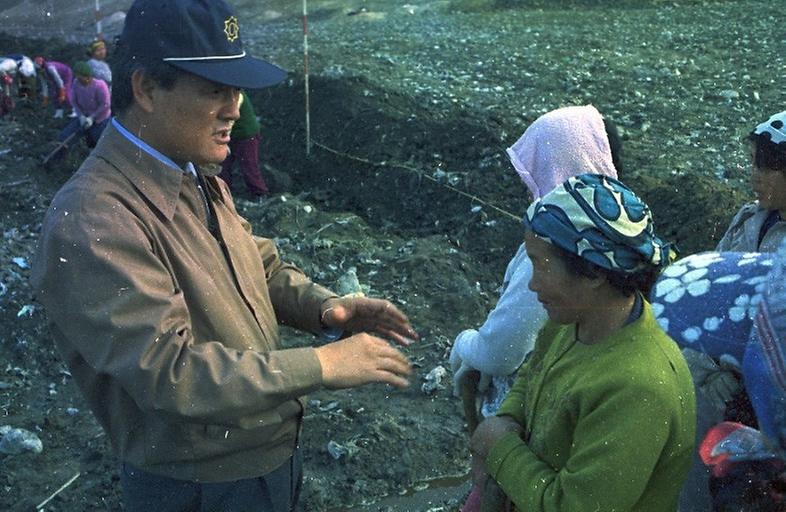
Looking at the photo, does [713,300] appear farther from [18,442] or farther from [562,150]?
[18,442]

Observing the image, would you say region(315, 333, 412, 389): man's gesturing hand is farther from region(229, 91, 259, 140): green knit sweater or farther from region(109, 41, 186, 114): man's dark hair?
region(229, 91, 259, 140): green knit sweater

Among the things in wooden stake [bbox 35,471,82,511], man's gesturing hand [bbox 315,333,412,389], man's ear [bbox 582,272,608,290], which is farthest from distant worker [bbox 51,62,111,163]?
man's ear [bbox 582,272,608,290]

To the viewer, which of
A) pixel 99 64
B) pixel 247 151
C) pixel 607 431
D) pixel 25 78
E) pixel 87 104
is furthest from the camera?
pixel 25 78

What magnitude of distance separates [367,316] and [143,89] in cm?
90

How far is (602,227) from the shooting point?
211cm

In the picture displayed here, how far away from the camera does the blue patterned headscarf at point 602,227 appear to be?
6.92 feet

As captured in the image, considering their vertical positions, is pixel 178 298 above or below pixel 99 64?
above

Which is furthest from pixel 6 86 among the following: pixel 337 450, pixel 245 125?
pixel 337 450

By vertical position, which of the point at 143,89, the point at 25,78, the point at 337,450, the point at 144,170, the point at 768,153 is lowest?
the point at 25,78

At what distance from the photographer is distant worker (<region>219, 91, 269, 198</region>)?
9.44 m

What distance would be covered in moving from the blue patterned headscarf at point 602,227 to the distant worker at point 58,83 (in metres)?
13.3

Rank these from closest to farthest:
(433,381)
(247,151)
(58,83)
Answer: (433,381), (247,151), (58,83)

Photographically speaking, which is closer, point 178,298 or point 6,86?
point 178,298

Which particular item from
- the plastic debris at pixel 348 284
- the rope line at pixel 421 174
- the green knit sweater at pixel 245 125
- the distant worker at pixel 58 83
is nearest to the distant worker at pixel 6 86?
the distant worker at pixel 58 83
